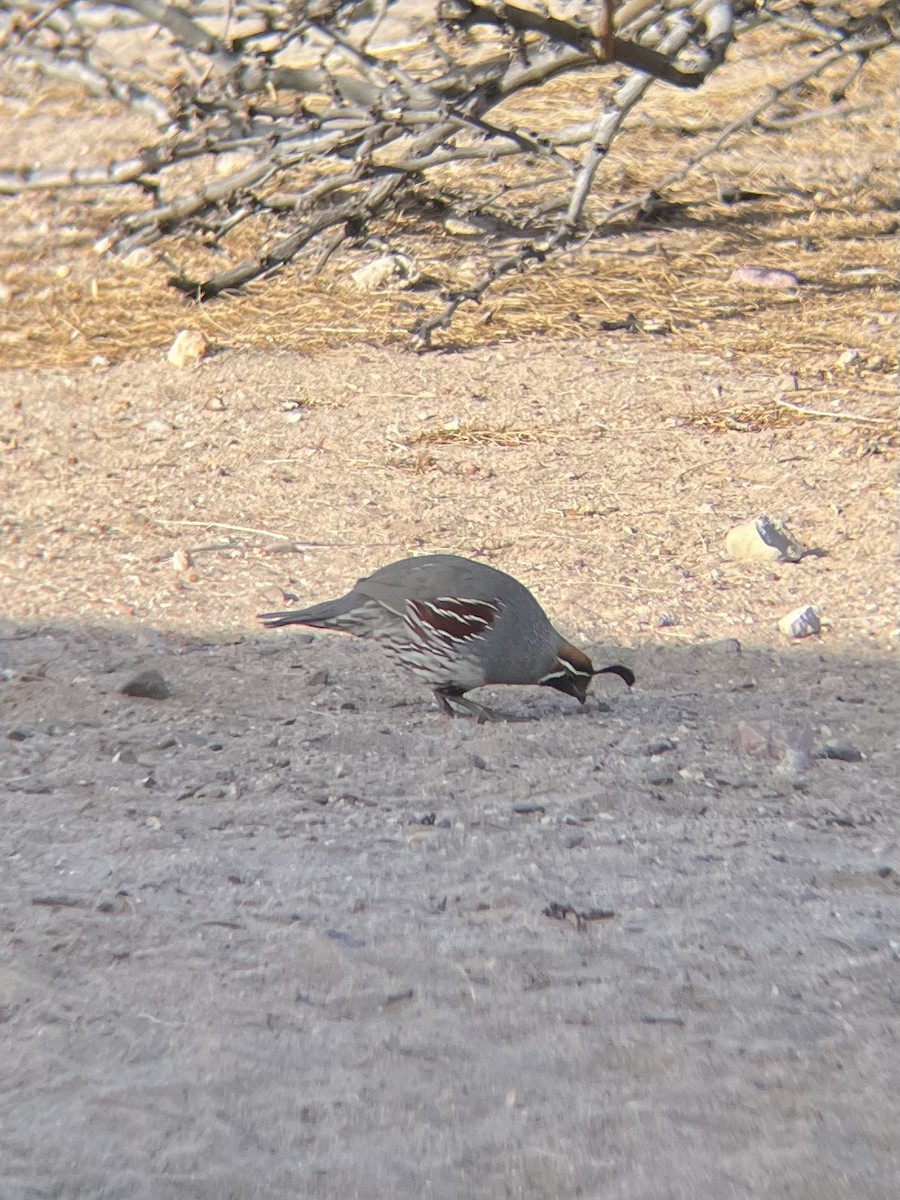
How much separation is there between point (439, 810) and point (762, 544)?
8.70ft

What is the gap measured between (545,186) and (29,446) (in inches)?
164

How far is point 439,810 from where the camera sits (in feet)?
13.5

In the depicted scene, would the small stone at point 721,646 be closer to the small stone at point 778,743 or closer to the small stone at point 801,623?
Answer: the small stone at point 801,623

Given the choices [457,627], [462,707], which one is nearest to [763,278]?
[462,707]

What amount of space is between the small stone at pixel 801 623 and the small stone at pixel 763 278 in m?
3.67

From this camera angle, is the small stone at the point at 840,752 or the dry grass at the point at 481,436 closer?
the small stone at the point at 840,752

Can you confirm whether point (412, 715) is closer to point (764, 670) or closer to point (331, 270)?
point (764, 670)

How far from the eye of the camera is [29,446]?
25.0 ft

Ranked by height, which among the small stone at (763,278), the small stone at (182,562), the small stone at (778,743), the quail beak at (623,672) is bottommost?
the small stone at (763,278)

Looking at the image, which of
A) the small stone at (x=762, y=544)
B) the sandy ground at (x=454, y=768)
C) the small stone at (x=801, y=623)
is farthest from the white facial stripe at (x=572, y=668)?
the small stone at (x=762, y=544)

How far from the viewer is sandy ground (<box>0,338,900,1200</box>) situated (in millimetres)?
2535

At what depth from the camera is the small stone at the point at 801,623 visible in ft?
18.7

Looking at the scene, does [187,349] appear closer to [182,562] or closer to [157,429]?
[157,429]

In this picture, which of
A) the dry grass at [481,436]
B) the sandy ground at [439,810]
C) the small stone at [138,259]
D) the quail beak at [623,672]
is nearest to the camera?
the sandy ground at [439,810]
